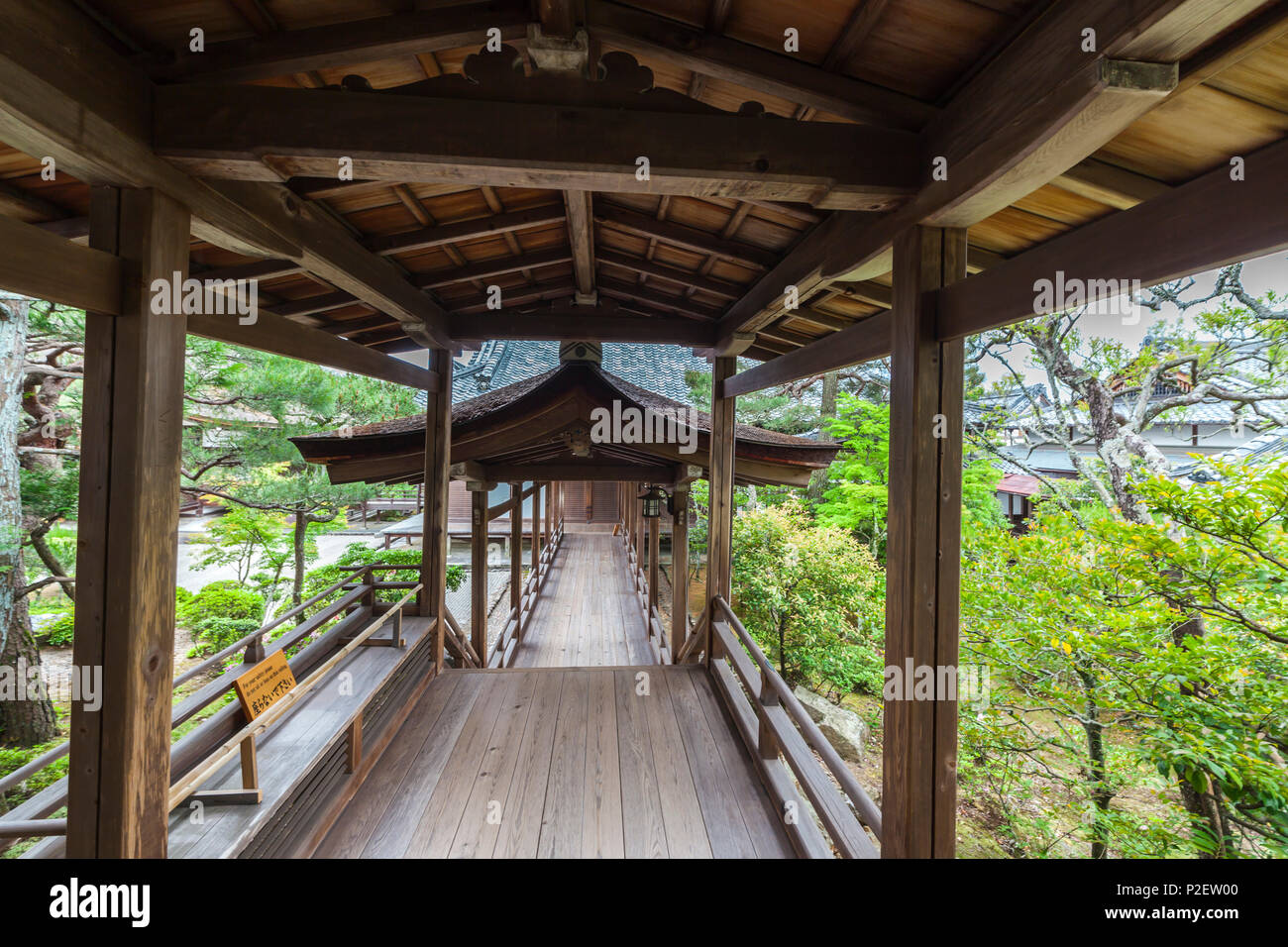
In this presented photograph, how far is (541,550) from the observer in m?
12.9

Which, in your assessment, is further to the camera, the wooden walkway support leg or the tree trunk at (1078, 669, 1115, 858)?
the wooden walkway support leg

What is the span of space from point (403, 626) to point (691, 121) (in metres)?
4.52

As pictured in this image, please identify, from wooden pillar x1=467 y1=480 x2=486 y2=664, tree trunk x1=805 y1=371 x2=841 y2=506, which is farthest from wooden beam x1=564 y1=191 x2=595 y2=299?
tree trunk x1=805 y1=371 x2=841 y2=506

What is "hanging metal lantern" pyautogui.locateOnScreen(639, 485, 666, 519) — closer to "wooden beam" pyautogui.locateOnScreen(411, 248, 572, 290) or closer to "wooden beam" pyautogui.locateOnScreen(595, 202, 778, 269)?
"wooden beam" pyautogui.locateOnScreen(411, 248, 572, 290)

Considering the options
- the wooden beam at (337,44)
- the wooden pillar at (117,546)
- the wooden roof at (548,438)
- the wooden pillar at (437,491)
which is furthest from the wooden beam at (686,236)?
the wooden pillar at (117,546)

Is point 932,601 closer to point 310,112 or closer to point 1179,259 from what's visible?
point 1179,259

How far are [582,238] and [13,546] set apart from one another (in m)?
6.67

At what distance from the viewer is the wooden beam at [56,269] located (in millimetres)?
1476

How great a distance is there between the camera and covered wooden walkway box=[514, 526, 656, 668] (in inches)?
312

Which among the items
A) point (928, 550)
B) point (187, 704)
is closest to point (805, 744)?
point (928, 550)

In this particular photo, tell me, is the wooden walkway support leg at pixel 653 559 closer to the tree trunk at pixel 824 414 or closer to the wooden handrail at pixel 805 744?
the wooden handrail at pixel 805 744

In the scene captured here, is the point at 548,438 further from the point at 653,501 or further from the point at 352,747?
the point at 352,747

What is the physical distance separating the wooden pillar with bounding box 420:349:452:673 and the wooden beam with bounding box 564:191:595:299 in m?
1.35

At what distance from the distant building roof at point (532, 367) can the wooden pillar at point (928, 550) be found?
9339mm
